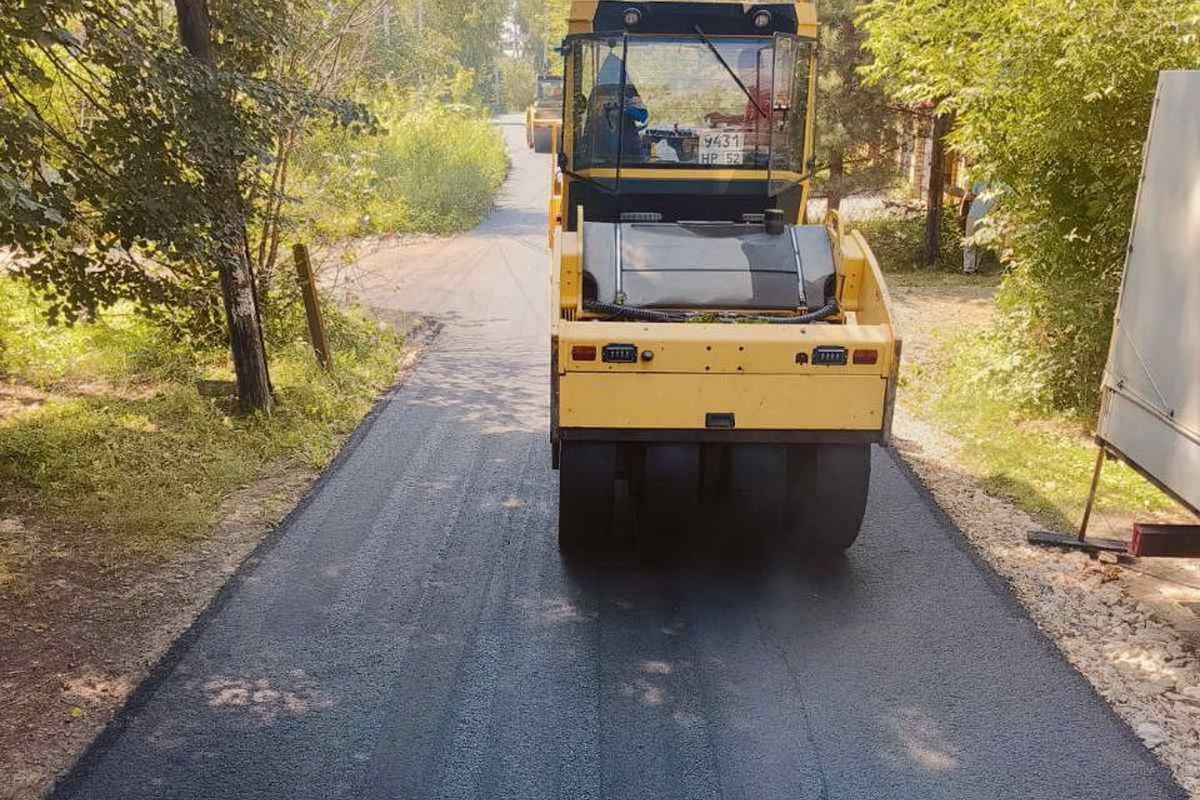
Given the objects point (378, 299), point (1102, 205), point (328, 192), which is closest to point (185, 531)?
point (328, 192)

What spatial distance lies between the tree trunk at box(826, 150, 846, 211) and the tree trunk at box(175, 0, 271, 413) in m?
10.4

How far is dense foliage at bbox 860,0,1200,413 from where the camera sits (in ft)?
22.7

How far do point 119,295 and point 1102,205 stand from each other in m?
7.01

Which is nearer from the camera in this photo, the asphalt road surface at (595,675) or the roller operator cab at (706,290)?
the asphalt road surface at (595,675)

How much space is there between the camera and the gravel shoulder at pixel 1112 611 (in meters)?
4.55

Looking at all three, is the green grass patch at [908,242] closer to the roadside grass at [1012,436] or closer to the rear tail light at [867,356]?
the roadside grass at [1012,436]

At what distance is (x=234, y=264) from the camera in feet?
22.2

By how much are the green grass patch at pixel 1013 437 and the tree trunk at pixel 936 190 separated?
578 cm

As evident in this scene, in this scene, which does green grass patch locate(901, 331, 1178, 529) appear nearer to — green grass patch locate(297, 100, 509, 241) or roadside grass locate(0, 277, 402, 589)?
roadside grass locate(0, 277, 402, 589)

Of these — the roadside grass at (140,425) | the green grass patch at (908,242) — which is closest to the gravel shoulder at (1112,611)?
the roadside grass at (140,425)

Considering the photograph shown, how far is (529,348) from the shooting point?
11.6 meters

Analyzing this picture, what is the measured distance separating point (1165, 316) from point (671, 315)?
8.50 feet

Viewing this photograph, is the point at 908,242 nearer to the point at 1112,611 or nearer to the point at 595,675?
the point at 1112,611

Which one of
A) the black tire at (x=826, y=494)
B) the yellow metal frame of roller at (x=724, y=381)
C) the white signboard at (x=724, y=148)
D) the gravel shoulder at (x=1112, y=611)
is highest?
the white signboard at (x=724, y=148)
